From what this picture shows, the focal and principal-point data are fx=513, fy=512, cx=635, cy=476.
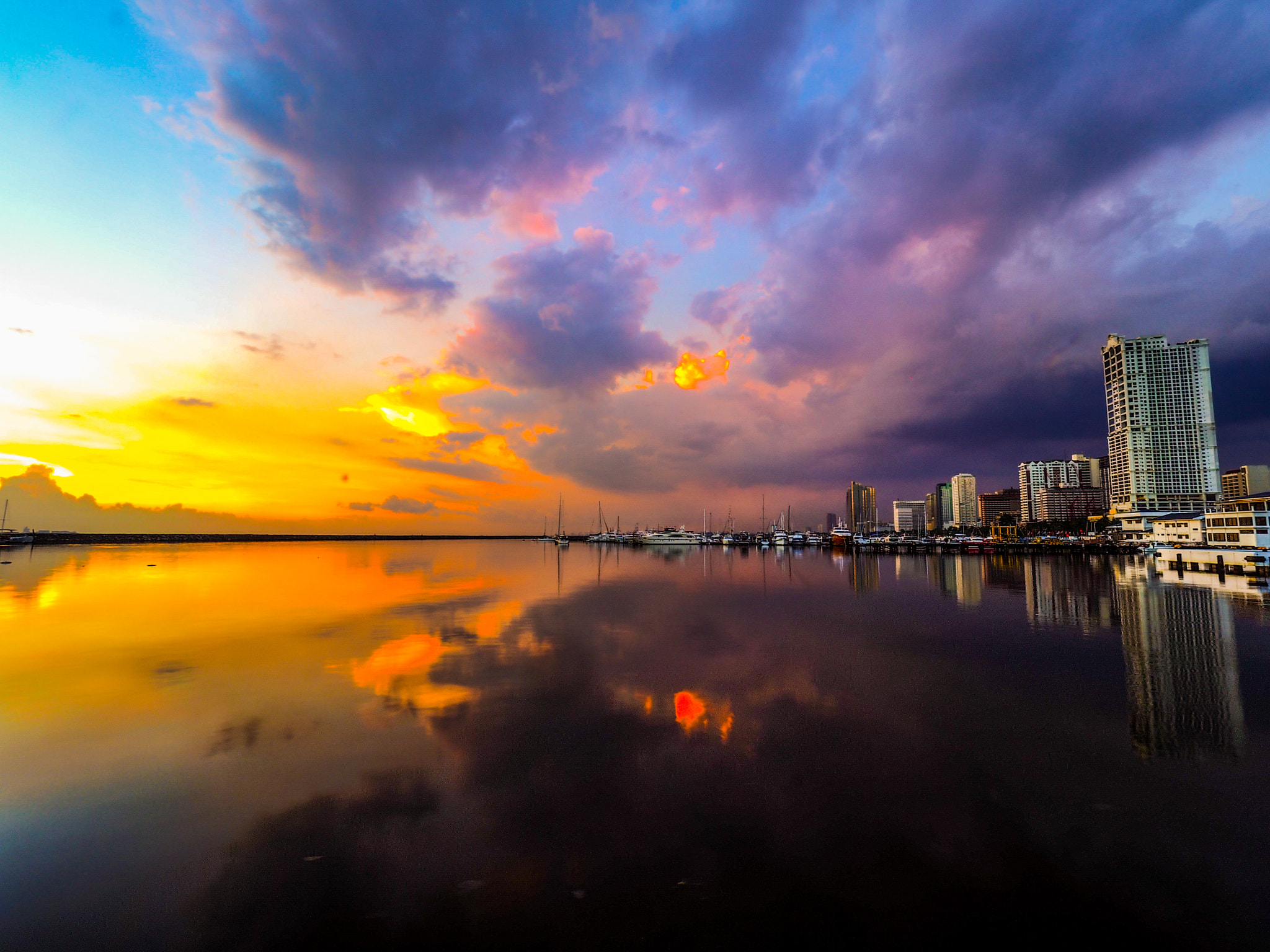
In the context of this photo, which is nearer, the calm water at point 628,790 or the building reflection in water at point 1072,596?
the calm water at point 628,790

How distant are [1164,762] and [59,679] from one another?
118 ft

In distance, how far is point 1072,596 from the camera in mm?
44312

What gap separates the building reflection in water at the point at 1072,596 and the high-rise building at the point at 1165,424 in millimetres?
129493

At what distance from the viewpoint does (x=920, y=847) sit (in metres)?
9.24

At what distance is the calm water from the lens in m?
7.71

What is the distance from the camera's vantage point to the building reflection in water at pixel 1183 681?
13.9m

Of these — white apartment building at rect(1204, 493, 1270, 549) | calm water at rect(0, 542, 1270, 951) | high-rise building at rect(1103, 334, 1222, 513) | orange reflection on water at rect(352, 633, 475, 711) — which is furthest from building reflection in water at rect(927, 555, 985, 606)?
high-rise building at rect(1103, 334, 1222, 513)

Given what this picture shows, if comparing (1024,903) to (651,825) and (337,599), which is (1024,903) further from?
(337,599)

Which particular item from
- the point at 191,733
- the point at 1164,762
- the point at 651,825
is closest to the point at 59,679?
the point at 191,733

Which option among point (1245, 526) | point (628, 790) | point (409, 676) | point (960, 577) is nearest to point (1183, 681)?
→ point (628, 790)

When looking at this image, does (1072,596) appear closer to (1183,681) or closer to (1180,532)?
(1183,681)

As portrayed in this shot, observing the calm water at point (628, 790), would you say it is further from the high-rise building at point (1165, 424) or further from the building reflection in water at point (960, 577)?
the high-rise building at point (1165, 424)

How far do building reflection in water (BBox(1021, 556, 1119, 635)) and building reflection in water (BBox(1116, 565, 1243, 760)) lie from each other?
1617mm

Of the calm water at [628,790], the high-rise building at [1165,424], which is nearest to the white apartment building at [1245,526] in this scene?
the calm water at [628,790]
